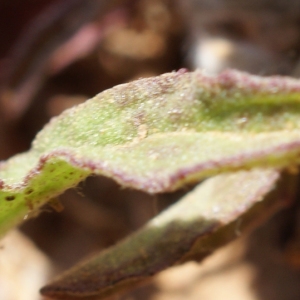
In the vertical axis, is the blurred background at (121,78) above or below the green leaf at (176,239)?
above

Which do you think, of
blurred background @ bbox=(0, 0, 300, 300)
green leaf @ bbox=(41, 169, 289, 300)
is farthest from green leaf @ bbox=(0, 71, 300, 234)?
blurred background @ bbox=(0, 0, 300, 300)

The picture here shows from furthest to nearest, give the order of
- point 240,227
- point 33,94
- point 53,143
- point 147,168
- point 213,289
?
point 33,94
point 213,289
point 240,227
point 53,143
point 147,168

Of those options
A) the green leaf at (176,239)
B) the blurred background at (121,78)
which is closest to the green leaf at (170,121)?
the green leaf at (176,239)

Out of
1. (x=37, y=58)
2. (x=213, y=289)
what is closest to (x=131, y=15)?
(x=37, y=58)

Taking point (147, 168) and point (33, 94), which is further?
point (33, 94)

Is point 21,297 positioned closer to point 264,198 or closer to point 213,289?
point 213,289

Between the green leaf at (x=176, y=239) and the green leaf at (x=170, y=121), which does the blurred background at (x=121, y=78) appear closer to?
the green leaf at (x=176, y=239)

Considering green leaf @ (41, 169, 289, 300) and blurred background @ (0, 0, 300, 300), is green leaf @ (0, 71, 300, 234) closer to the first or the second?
green leaf @ (41, 169, 289, 300)
